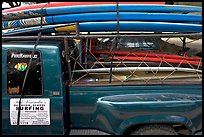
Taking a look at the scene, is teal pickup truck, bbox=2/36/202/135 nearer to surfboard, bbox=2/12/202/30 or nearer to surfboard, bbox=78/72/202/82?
surfboard, bbox=78/72/202/82

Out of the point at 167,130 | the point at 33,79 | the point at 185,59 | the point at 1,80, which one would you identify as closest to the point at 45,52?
the point at 33,79

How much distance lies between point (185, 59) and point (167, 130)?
1.14 metres

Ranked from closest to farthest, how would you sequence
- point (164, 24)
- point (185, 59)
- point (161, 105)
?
1. point (161, 105)
2. point (164, 24)
3. point (185, 59)

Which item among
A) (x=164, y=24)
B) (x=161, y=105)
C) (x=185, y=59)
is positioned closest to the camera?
(x=161, y=105)

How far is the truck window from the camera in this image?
3062 mm

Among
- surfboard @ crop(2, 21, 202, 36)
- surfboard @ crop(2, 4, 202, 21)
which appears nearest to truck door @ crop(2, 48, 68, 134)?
surfboard @ crop(2, 21, 202, 36)

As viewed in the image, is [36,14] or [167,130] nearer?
[167,130]

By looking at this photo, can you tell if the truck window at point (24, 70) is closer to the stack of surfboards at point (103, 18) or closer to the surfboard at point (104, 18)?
the stack of surfboards at point (103, 18)

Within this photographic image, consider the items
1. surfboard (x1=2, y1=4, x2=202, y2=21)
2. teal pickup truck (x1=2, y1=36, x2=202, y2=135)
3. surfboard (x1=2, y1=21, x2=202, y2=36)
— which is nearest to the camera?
teal pickup truck (x1=2, y1=36, x2=202, y2=135)

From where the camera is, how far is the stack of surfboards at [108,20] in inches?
133

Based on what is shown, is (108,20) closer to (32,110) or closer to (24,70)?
(24,70)

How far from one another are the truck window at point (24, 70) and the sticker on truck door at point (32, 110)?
9cm

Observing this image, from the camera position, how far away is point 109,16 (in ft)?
11.2

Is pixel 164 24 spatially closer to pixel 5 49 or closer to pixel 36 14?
pixel 36 14
